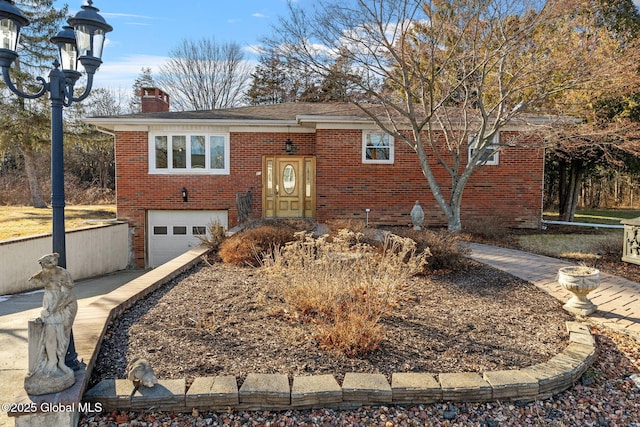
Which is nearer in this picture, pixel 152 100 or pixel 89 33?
pixel 89 33

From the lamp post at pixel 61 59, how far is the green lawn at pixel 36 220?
30.4 ft

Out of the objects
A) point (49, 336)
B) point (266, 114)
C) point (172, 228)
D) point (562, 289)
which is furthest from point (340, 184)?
point (49, 336)

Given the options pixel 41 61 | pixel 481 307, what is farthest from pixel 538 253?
pixel 41 61

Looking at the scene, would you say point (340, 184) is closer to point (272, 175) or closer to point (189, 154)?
point (272, 175)

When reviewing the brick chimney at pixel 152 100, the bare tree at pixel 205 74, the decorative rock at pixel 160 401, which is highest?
the bare tree at pixel 205 74

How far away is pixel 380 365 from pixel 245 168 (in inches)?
396

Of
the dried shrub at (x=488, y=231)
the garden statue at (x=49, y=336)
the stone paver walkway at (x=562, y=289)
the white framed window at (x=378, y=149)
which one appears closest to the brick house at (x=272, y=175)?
the white framed window at (x=378, y=149)

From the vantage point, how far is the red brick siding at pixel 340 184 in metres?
12.3

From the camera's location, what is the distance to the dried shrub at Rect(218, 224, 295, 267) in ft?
23.0

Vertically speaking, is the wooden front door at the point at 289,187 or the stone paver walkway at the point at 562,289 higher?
the wooden front door at the point at 289,187

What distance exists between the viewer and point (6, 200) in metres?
21.9

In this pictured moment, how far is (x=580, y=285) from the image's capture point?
15.0 ft

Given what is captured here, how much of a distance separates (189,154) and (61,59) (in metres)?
9.31

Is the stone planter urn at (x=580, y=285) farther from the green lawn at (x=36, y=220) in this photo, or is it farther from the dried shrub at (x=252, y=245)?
the green lawn at (x=36, y=220)
